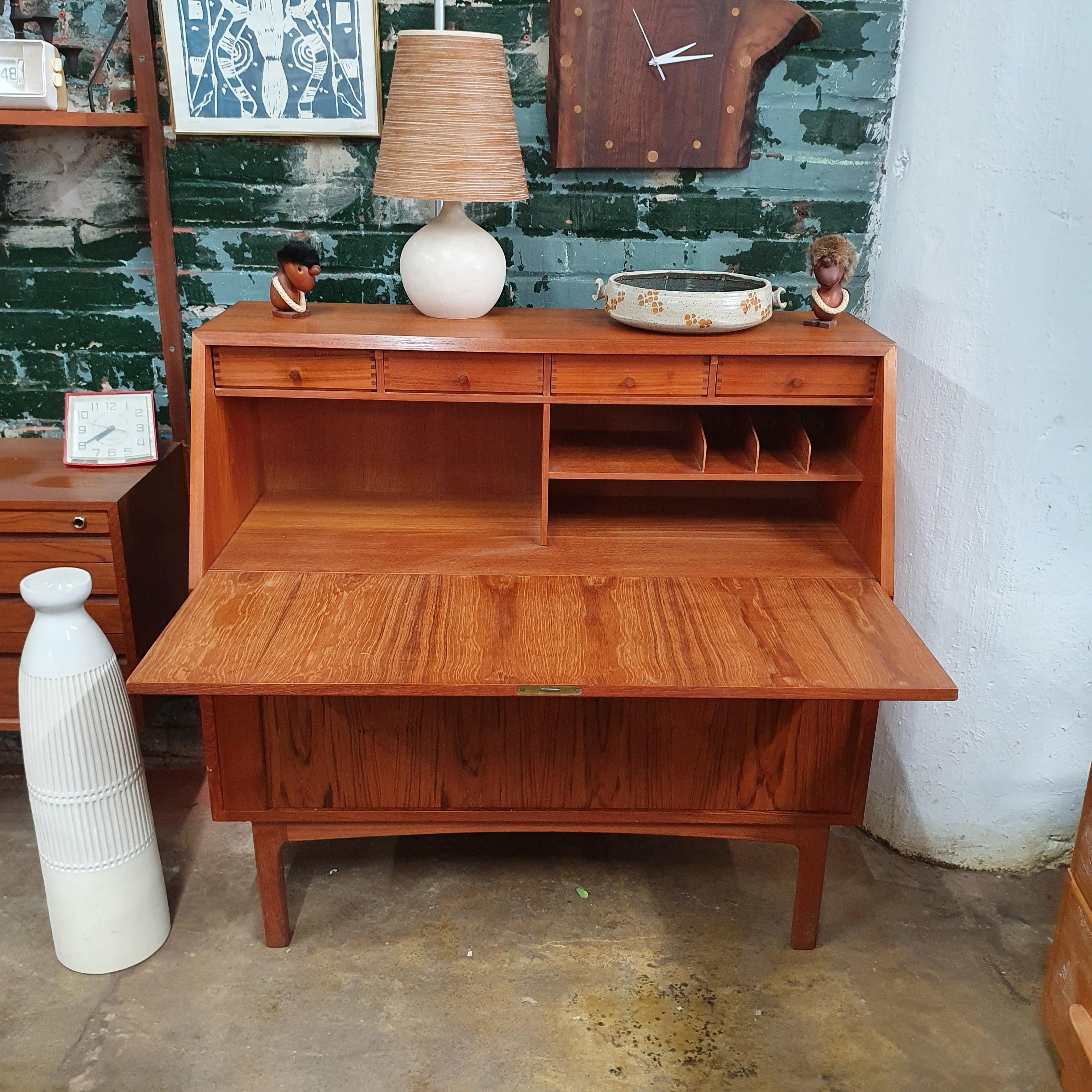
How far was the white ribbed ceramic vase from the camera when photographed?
1.83 meters

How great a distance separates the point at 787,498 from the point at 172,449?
1.49m

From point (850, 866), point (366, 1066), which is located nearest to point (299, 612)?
point (366, 1066)

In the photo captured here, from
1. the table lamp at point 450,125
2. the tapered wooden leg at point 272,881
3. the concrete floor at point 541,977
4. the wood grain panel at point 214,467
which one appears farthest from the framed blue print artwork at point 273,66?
the concrete floor at point 541,977

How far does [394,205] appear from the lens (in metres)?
2.23

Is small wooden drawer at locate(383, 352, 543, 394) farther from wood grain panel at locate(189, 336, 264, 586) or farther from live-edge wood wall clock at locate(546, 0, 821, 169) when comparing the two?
live-edge wood wall clock at locate(546, 0, 821, 169)

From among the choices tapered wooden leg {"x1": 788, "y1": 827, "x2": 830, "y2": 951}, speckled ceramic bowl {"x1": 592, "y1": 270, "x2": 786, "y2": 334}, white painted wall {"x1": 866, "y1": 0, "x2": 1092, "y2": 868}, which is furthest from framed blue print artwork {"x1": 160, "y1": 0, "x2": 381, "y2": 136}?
tapered wooden leg {"x1": 788, "y1": 827, "x2": 830, "y2": 951}

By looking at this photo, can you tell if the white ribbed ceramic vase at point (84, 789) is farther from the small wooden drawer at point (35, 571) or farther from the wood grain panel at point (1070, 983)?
the wood grain panel at point (1070, 983)

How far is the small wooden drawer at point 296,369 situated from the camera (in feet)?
6.15

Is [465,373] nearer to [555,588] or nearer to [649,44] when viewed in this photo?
[555,588]

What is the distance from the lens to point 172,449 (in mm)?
2369

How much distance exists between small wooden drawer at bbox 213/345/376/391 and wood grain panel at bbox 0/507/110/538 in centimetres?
45

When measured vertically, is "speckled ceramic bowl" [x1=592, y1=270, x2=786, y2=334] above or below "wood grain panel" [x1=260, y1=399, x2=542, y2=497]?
above

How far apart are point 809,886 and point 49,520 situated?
178cm

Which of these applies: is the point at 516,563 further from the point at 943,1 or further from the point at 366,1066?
the point at 943,1
